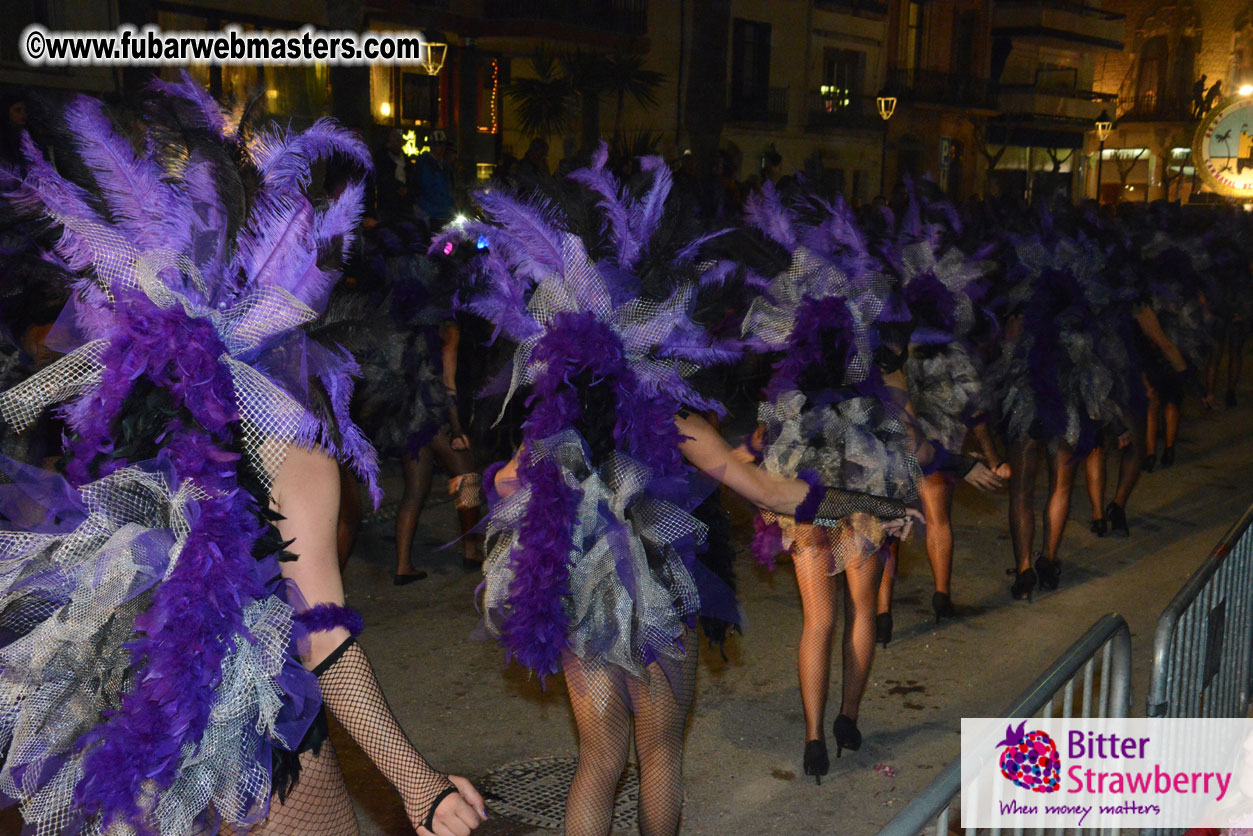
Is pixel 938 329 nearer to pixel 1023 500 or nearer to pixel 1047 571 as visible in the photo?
pixel 1023 500

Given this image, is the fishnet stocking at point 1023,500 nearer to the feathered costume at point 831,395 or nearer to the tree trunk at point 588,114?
the feathered costume at point 831,395

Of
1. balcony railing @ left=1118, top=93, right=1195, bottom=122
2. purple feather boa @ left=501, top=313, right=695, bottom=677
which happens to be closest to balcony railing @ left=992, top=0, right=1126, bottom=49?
balcony railing @ left=1118, top=93, right=1195, bottom=122

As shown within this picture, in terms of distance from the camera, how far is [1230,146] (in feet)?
44.1

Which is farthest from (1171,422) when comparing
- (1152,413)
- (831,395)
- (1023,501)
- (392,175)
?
(392,175)

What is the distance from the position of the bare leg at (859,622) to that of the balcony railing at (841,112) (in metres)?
29.6

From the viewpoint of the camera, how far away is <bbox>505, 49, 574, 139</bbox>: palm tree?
832 inches

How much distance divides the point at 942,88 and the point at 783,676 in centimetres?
3654

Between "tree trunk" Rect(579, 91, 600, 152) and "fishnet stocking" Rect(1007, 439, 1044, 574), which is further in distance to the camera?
"tree trunk" Rect(579, 91, 600, 152)

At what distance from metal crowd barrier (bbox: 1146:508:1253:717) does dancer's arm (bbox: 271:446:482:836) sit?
213cm

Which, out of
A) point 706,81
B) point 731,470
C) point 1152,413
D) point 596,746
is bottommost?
point 1152,413

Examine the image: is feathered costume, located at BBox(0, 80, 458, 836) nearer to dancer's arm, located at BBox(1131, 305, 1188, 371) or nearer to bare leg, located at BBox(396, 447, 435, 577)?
bare leg, located at BBox(396, 447, 435, 577)

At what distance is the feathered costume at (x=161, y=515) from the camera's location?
235 centimetres

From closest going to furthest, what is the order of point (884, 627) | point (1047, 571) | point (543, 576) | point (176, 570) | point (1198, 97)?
point (176, 570) → point (543, 576) → point (884, 627) → point (1047, 571) → point (1198, 97)

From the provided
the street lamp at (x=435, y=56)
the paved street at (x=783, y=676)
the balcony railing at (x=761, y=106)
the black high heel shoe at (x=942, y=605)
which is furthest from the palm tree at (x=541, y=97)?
the black high heel shoe at (x=942, y=605)
